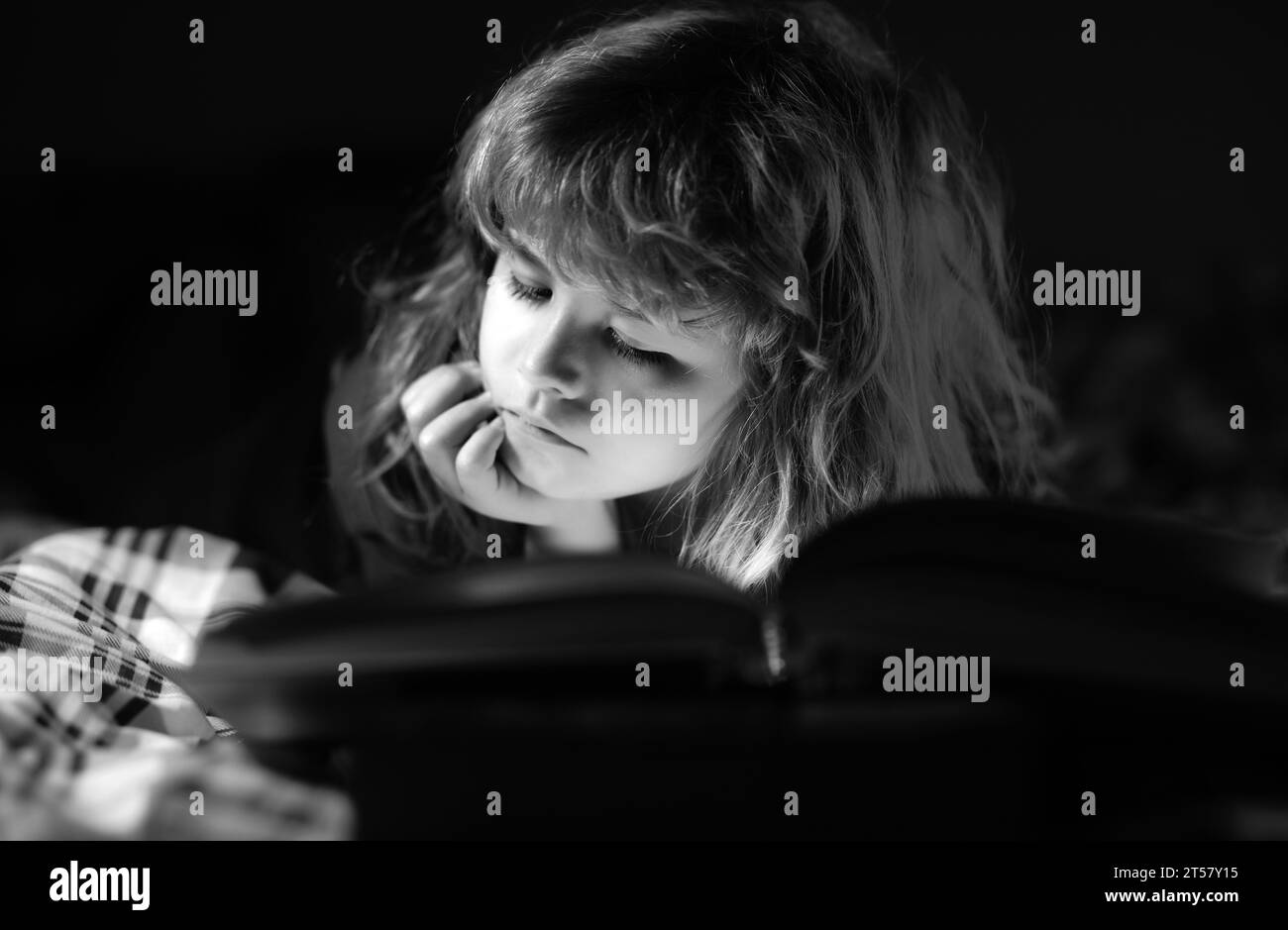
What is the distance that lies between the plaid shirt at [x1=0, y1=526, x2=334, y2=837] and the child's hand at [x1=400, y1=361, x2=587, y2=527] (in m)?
0.18

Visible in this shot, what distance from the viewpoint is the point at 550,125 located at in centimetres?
92

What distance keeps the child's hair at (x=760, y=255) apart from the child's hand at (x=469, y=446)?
0.16 feet

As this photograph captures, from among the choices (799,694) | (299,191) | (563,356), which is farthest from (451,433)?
(799,694)

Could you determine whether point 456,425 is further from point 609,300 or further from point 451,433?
point 609,300

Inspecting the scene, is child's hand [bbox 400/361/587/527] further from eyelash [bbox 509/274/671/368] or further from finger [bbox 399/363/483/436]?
eyelash [bbox 509/274/671/368]

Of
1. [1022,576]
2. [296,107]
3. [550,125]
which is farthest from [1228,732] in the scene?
[296,107]

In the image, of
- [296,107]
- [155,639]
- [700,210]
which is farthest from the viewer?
[296,107]

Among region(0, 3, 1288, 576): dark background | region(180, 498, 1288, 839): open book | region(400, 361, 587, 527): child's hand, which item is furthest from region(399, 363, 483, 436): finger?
region(180, 498, 1288, 839): open book

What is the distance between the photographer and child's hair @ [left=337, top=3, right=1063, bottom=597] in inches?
34.7

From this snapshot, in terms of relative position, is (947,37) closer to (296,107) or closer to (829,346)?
(829,346)

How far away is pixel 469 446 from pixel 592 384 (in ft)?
Answer: 0.47

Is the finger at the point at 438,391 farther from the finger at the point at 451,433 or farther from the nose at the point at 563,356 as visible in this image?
the nose at the point at 563,356

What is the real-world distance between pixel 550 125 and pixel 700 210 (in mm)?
147

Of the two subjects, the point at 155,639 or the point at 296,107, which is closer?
the point at 155,639
